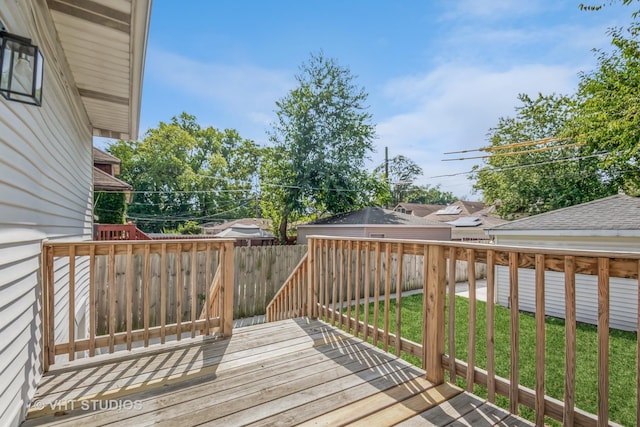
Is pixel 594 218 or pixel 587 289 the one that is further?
pixel 594 218

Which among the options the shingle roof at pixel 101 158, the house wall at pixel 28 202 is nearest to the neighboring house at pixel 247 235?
the shingle roof at pixel 101 158

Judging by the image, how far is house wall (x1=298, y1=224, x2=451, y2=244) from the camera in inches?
503

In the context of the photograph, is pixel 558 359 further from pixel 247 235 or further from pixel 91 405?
pixel 247 235

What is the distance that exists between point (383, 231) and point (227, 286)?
10403 mm

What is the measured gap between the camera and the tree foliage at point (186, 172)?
2709 cm

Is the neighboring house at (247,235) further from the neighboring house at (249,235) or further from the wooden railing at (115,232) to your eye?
the wooden railing at (115,232)

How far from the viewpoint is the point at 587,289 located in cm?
682

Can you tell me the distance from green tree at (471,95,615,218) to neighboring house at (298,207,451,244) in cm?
389

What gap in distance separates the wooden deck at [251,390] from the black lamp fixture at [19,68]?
75.1 inches

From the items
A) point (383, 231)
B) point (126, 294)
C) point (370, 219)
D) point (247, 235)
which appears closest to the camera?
point (126, 294)

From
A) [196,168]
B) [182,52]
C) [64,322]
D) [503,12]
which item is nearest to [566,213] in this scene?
[503,12]

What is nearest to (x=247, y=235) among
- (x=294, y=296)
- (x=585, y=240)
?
(x=294, y=296)

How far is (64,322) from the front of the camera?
3729 mm

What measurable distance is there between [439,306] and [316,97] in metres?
15.0
